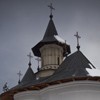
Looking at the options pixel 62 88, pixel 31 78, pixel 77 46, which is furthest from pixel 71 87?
pixel 31 78

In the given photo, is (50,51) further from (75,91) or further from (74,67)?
(75,91)

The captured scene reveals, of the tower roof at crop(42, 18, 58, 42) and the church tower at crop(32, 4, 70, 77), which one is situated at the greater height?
the tower roof at crop(42, 18, 58, 42)

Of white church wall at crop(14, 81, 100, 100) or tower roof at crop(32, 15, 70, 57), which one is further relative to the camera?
tower roof at crop(32, 15, 70, 57)

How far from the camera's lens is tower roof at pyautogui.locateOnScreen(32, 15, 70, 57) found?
80.9 ft

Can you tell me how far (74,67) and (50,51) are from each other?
5849 mm

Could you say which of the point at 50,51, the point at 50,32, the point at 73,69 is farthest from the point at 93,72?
the point at 50,32

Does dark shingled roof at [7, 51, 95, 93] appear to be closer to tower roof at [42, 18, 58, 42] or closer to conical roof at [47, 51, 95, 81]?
conical roof at [47, 51, 95, 81]

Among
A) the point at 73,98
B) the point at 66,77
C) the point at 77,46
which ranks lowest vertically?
the point at 73,98

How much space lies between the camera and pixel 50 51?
24.3 metres

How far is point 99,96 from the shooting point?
17125 millimetres

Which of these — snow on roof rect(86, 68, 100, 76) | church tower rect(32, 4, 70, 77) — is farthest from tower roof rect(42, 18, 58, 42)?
snow on roof rect(86, 68, 100, 76)

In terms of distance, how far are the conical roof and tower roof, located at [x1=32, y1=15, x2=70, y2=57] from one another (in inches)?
160

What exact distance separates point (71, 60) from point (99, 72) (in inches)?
86.7

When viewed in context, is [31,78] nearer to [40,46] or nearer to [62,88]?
[40,46]
